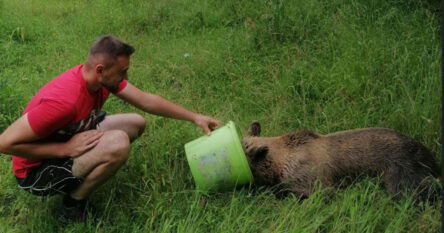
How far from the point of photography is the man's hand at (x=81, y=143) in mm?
3490

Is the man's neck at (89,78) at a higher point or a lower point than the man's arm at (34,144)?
higher

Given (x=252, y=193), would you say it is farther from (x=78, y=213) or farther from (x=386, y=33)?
(x=386, y=33)

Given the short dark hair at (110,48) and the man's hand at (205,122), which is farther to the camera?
the man's hand at (205,122)

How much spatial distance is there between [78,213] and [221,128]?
3.78ft

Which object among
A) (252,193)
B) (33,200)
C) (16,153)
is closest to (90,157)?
(16,153)

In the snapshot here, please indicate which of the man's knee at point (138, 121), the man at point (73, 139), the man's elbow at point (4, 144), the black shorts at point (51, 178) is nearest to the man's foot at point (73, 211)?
the man at point (73, 139)

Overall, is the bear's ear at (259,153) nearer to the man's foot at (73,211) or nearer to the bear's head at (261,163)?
the bear's head at (261,163)

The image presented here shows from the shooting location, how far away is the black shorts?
3.52m

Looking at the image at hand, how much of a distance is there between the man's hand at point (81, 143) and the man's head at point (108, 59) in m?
0.37

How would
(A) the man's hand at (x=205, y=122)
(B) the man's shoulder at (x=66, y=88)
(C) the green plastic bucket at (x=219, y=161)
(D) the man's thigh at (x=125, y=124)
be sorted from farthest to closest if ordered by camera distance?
(D) the man's thigh at (x=125, y=124), (A) the man's hand at (x=205, y=122), (C) the green plastic bucket at (x=219, y=161), (B) the man's shoulder at (x=66, y=88)

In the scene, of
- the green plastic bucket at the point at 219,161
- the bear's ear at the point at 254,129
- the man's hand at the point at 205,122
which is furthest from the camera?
the bear's ear at the point at 254,129

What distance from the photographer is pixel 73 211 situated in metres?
3.65

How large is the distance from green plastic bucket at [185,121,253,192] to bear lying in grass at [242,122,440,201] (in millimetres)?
285

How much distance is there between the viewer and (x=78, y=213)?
366cm
